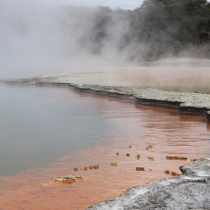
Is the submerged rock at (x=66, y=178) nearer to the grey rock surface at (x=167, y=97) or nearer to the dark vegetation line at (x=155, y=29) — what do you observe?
the grey rock surface at (x=167, y=97)

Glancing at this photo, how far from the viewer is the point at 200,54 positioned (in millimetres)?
24781

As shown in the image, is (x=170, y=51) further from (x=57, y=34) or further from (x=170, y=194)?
(x=170, y=194)

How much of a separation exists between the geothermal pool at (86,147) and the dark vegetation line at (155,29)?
736 inches

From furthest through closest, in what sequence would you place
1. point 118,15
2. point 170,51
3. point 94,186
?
point 118,15 < point 170,51 < point 94,186

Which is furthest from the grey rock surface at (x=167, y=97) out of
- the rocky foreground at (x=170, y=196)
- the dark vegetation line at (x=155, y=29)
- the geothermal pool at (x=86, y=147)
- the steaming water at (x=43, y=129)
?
the dark vegetation line at (x=155, y=29)

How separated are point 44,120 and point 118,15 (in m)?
23.8

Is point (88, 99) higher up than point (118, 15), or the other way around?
point (118, 15)

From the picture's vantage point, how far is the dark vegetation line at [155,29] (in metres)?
25.7

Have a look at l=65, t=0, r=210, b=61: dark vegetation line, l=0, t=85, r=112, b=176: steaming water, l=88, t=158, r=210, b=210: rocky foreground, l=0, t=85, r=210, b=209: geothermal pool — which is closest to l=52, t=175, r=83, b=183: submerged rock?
l=0, t=85, r=210, b=209: geothermal pool

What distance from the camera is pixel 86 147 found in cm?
434

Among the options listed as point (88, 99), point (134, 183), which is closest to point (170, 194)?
point (134, 183)

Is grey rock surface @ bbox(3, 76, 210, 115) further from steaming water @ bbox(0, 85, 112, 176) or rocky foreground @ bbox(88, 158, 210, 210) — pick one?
rocky foreground @ bbox(88, 158, 210, 210)

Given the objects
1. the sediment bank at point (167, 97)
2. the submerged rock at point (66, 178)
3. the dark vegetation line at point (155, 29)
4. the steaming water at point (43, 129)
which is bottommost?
the submerged rock at point (66, 178)

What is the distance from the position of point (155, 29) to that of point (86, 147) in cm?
2428
